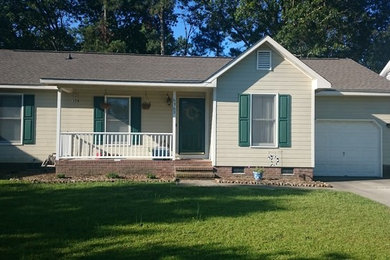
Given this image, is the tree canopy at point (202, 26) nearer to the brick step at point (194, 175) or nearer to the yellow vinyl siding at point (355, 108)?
the yellow vinyl siding at point (355, 108)

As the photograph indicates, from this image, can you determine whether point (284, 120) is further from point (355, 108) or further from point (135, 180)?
point (135, 180)

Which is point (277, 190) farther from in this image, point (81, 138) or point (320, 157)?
point (81, 138)

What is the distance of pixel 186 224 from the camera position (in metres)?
6.23

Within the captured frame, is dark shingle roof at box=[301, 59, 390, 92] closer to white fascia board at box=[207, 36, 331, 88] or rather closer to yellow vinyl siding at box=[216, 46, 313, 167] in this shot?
white fascia board at box=[207, 36, 331, 88]

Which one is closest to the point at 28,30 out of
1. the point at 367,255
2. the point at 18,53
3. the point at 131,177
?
the point at 18,53

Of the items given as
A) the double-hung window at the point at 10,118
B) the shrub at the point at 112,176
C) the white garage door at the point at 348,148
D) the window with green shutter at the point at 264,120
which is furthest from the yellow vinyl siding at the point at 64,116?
the white garage door at the point at 348,148

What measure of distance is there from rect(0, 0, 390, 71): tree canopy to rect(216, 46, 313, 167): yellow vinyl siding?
1306 centimetres

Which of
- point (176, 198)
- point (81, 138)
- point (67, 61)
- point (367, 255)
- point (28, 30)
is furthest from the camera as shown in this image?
point (28, 30)

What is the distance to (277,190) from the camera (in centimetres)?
973

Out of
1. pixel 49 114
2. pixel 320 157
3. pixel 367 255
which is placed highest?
pixel 49 114

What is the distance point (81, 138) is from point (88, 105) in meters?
1.31

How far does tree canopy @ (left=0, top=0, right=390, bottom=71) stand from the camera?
24.8 metres

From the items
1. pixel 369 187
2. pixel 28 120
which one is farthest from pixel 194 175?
pixel 28 120

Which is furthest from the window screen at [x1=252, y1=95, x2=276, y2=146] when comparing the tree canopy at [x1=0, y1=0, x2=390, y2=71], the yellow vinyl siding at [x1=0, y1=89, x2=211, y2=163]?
the tree canopy at [x1=0, y1=0, x2=390, y2=71]
